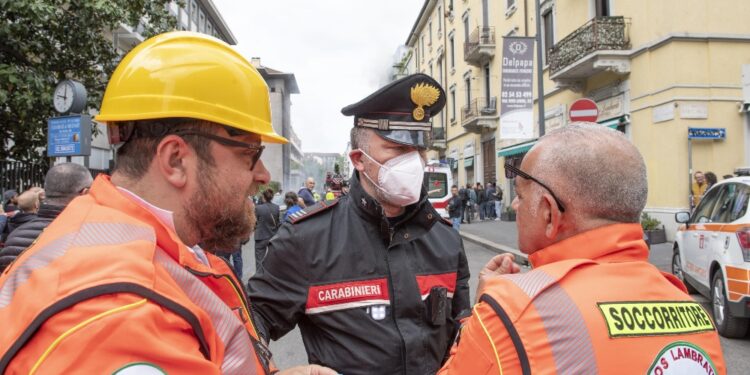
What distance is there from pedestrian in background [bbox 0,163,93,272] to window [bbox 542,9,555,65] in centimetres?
1934

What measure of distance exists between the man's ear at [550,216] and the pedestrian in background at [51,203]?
336cm

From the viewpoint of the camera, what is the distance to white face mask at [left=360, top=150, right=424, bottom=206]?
8.11 feet

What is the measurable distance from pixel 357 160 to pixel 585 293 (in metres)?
1.46

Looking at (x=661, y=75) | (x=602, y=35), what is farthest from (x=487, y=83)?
(x=661, y=75)

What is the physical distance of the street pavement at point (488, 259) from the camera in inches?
213

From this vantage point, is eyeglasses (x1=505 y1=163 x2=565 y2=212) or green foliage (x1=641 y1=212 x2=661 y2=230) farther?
green foliage (x1=641 y1=212 x2=661 y2=230)

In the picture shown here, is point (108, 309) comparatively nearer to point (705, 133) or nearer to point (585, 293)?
point (585, 293)

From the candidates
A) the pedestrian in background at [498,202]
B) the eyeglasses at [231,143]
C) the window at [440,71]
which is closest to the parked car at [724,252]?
the eyeglasses at [231,143]

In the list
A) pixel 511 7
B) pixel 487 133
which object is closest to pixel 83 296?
pixel 511 7

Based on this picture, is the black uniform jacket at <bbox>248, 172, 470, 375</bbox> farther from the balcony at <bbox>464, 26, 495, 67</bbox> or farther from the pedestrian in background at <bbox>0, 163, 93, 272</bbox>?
the balcony at <bbox>464, 26, 495, 67</bbox>

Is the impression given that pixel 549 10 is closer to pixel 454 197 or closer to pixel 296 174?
pixel 454 197

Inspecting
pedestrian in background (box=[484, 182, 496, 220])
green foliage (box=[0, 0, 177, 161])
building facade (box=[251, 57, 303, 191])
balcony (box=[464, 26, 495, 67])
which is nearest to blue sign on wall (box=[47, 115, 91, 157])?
green foliage (box=[0, 0, 177, 161])

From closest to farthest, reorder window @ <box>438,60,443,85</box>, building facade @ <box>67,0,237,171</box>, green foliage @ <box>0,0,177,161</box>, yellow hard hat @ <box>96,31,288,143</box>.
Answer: yellow hard hat @ <box>96,31,288,143</box> < green foliage @ <box>0,0,177,161</box> < building facade @ <box>67,0,237,171</box> < window @ <box>438,60,443,85</box>

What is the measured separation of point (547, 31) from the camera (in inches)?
829
